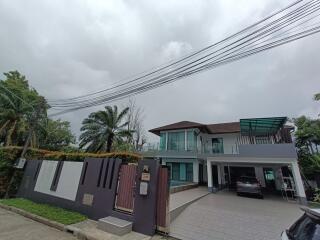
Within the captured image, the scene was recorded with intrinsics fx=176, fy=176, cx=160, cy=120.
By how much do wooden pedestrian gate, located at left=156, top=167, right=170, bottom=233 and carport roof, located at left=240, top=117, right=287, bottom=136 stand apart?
1047cm

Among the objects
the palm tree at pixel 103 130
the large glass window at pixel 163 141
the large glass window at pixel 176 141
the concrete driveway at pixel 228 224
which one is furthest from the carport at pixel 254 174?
the palm tree at pixel 103 130

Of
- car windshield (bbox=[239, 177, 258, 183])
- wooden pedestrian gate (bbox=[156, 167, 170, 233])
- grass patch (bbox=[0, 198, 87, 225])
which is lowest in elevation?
grass patch (bbox=[0, 198, 87, 225])

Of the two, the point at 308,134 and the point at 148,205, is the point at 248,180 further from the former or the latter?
the point at 148,205

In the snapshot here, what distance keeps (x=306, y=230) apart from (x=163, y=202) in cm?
425

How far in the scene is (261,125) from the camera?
49.8 feet

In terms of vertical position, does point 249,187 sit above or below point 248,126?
below

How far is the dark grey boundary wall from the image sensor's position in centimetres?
581

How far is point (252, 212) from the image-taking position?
320 inches

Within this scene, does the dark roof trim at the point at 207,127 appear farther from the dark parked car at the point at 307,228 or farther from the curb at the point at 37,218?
the dark parked car at the point at 307,228

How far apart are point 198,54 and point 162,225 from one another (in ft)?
Answer: 19.6

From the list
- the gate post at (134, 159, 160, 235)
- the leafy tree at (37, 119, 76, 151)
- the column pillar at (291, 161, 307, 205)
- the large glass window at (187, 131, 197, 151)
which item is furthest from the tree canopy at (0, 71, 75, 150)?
the column pillar at (291, 161, 307, 205)

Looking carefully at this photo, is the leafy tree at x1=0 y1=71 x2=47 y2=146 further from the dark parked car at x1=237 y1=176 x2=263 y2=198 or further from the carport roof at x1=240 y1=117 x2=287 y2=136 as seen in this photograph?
the carport roof at x1=240 y1=117 x2=287 y2=136

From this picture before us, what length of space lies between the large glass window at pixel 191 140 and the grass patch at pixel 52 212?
42.3ft

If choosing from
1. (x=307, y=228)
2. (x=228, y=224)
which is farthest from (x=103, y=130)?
(x=307, y=228)
